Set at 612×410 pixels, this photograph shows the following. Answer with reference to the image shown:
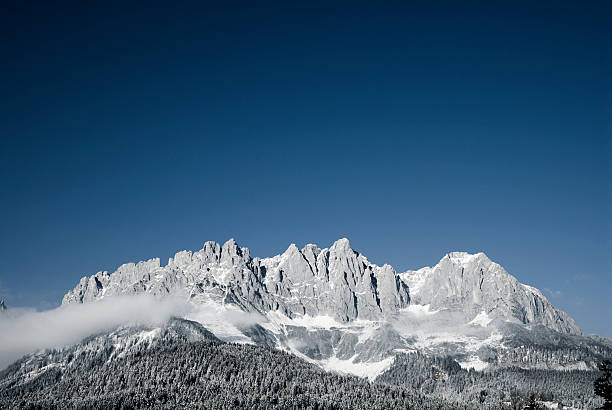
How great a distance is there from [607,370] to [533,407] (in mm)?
32089

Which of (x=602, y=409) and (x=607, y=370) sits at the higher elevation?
(x=607, y=370)

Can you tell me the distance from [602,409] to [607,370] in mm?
5086

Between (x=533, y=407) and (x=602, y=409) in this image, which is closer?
(x=602, y=409)

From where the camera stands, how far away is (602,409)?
2997 inches

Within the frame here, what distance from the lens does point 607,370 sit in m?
75.7

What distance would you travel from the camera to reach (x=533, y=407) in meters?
104

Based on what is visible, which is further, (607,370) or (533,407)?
(533,407)

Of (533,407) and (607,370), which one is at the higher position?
(607,370)

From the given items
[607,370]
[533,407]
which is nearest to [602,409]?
[607,370]

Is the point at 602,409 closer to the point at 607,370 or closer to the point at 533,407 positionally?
the point at 607,370
